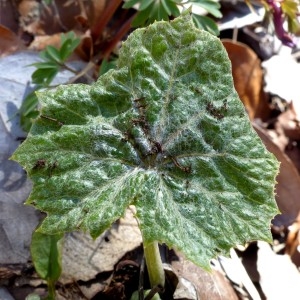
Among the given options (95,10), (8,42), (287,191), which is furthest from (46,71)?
(287,191)

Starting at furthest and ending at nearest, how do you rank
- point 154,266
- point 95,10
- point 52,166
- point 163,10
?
1. point 95,10
2. point 163,10
3. point 154,266
4. point 52,166

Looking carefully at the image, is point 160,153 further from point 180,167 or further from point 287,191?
point 287,191

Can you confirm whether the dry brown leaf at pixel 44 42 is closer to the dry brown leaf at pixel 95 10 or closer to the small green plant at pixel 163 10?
the dry brown leaf at pixel 95 10

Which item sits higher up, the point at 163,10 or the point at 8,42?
the point at 163,10

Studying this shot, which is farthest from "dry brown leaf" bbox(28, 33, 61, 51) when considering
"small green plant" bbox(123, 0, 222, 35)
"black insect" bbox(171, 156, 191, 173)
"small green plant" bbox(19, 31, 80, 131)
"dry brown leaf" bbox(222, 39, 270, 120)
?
"black insect" bbox(171, 156, 191, 173)

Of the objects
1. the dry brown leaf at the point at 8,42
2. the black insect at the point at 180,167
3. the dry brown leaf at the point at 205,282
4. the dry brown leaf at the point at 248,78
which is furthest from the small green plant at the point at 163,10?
the dry brown leaf at the point at 205,282

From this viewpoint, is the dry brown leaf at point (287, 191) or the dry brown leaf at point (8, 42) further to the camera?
the dry brown leaf at point (8, 42)
